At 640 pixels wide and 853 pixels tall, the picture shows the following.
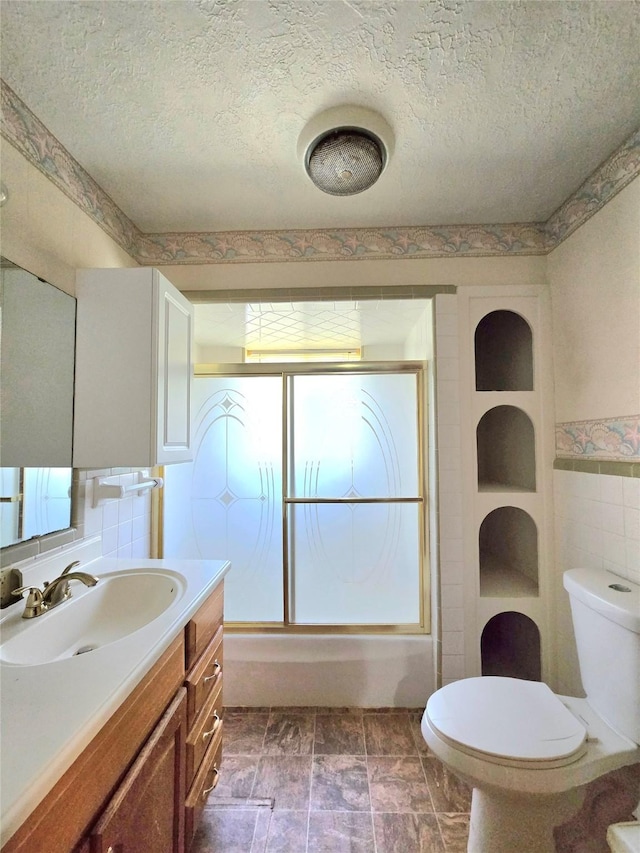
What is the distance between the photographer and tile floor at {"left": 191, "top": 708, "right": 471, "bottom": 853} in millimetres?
1243

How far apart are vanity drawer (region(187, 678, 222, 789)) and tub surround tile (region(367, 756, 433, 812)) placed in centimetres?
67

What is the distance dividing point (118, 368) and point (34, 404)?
279 mm

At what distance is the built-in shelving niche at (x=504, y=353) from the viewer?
1.92 m

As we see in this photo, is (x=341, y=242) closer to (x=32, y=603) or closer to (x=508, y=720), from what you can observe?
(x=32, y=603)

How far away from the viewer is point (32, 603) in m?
1.00

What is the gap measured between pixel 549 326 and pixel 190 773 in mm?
2224

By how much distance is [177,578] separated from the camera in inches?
50.9

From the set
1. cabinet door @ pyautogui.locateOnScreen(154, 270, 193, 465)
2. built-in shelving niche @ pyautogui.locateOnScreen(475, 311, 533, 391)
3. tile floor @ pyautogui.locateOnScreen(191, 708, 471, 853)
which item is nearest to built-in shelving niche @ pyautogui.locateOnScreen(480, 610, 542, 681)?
tile floor @ pyautogui.locateOnScreen(191, 708, 471, 853)

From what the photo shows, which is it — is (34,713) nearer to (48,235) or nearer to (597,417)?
(48,235)

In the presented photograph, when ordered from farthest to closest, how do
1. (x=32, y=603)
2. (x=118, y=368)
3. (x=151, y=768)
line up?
(x=118, y=368) → (x=32, y=603) → (x=151, y=768)

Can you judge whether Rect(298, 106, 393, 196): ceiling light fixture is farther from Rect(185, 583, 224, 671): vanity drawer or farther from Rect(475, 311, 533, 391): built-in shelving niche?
Rect(185, 583, 224, 671): vanity drawer

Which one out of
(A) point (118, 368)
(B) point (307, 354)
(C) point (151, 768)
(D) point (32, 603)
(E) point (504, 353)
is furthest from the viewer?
(B) point (307, 354)

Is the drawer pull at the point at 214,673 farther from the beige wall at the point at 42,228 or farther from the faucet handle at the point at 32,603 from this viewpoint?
the beige wall at the point at 42,228

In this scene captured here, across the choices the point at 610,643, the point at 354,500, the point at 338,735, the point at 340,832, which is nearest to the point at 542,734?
the point at 610,643
